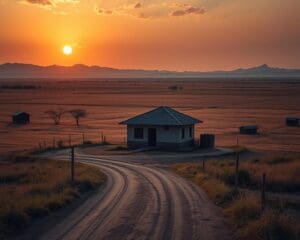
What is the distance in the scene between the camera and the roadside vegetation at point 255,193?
14.6 m

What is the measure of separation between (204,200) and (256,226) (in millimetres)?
5494

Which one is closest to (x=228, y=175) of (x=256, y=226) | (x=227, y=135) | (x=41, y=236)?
(x=256, y=226)

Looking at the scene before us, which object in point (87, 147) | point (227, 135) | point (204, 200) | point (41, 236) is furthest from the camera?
point (227, 135)

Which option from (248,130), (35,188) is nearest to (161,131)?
(248,130)

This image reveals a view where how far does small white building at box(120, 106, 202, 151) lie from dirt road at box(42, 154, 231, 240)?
18109 mm

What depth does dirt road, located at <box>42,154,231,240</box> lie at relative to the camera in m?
14.7

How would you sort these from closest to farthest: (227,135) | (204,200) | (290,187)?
(204,200) < (290,187) < (227,135)

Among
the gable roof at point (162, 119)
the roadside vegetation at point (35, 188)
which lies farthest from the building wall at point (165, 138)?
the roadside vegetation at point (35, 188)

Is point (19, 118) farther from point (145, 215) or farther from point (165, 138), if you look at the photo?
point (145, 215)

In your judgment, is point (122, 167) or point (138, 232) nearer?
point (138, 232)

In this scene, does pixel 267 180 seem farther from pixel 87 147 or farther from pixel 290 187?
pixel 87 147

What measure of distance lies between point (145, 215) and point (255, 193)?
25.4 ft

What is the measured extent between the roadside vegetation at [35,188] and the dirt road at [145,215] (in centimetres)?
82

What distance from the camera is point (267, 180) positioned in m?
27.0
